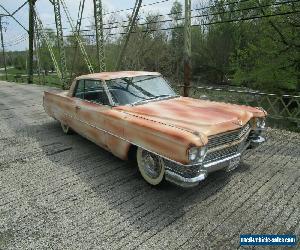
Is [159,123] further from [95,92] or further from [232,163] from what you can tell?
[95,92]

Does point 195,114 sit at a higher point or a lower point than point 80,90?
lower

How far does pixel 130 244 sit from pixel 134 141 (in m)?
1.54

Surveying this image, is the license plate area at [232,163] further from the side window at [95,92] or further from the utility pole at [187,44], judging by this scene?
the utility pole at [187,44]

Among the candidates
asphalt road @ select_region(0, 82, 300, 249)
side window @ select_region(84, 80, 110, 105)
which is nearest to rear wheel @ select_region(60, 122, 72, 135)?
asphalt road @ select_region(0, 82, 300, 249)

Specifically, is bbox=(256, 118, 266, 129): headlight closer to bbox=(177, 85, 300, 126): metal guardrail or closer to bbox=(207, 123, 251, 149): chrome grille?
bbox=(207, 123, 251, 149): chrome grille

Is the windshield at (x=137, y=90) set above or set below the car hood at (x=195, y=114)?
above

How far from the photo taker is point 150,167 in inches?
175

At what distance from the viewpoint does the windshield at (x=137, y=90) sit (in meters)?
5.23

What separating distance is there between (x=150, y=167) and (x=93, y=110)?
5.62 feet

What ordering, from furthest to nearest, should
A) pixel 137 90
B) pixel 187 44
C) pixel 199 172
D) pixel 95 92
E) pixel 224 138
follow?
pixel 187 44 < pixel 95 92 < pixel 137 90 < pixel 224 138 < pixel 199 172

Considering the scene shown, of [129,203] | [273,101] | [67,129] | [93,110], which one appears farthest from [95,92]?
[273,101]

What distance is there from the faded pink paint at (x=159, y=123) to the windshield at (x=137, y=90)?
178 mm

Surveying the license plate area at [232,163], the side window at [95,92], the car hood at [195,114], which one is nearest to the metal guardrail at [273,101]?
the car hood at [195,114]

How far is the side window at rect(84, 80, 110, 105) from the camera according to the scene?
5422mm
